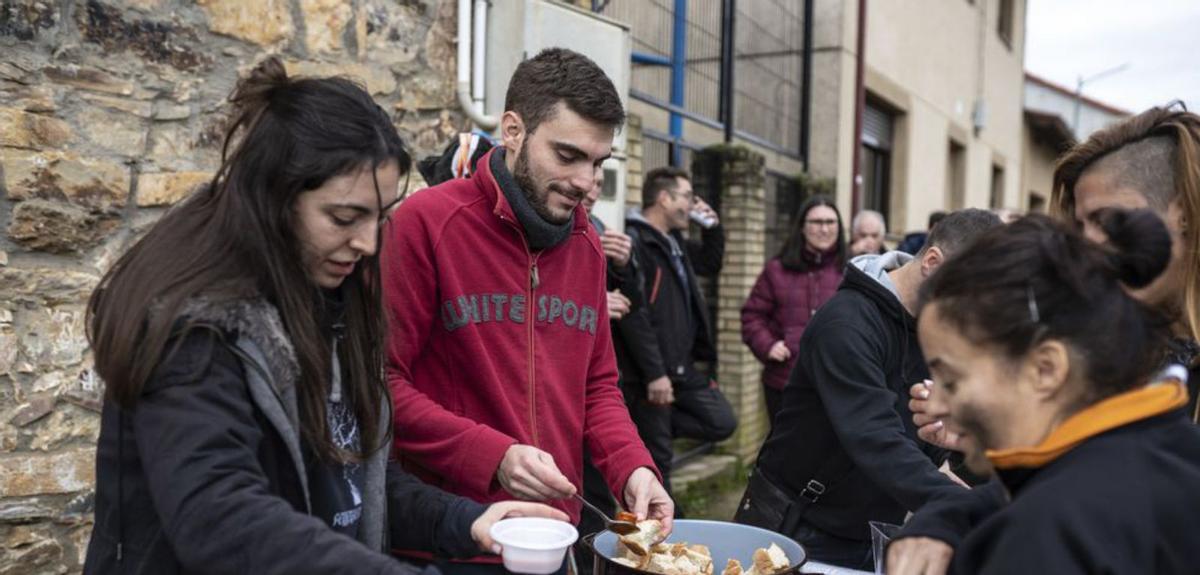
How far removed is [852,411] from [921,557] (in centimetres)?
85

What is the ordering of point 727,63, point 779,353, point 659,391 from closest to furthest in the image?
point 659,391
point 779,353
point 727,63

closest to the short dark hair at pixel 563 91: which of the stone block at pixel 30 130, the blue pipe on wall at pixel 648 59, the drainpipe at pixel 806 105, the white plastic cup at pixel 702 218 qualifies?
the stone block at pixel 30 130

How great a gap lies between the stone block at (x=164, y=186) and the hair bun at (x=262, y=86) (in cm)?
144

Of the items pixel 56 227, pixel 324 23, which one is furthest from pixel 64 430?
pixel 324 23

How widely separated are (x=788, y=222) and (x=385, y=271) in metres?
6.72

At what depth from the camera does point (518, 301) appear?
7.63 ft

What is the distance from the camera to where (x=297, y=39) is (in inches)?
136

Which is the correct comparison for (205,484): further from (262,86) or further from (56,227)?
(56,227)

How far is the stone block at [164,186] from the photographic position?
117 inches

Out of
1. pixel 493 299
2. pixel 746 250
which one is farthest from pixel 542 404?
pixel 746 250

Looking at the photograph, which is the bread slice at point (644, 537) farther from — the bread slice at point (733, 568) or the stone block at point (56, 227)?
the stone block at point (56, 227)

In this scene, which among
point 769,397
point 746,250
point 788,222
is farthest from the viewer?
point 788,222

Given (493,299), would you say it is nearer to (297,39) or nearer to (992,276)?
(992,276)

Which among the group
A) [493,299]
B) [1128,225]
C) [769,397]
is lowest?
[769,397]
